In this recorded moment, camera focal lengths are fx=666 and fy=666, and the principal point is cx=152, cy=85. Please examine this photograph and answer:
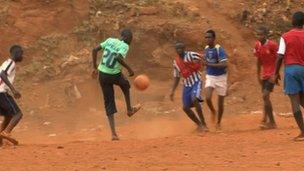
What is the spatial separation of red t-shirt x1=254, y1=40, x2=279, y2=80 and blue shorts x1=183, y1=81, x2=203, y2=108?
1.09 m

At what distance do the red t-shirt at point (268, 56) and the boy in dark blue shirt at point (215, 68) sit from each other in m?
0.59

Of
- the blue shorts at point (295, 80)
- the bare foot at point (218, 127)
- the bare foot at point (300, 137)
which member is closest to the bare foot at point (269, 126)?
the bare foot at point (218, 127)

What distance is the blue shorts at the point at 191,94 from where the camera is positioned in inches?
415

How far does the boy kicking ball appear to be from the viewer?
9.37 meters

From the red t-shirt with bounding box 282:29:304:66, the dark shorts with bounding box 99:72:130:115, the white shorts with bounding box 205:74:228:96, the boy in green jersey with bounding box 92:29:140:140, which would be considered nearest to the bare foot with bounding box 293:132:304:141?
the red t-shirt with bounding box 282:29:304:66

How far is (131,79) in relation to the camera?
14164mm

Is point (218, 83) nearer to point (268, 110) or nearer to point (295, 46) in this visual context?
point (268, 110)

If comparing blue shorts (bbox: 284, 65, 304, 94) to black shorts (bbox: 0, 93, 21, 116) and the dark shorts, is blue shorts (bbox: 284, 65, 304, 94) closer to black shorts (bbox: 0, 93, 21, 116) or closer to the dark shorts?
the dark shorts

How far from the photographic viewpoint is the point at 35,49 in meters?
14.9

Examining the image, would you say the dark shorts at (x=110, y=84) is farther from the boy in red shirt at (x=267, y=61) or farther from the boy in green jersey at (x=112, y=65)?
the boy in red shirt at (x=267, y=61)

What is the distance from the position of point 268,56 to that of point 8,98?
13.4 ft

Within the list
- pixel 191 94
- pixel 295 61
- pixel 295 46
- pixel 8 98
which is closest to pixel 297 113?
pixel 295 61

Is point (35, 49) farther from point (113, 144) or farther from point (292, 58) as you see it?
point (292, 58)

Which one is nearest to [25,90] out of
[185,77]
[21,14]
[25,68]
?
[25,68]
